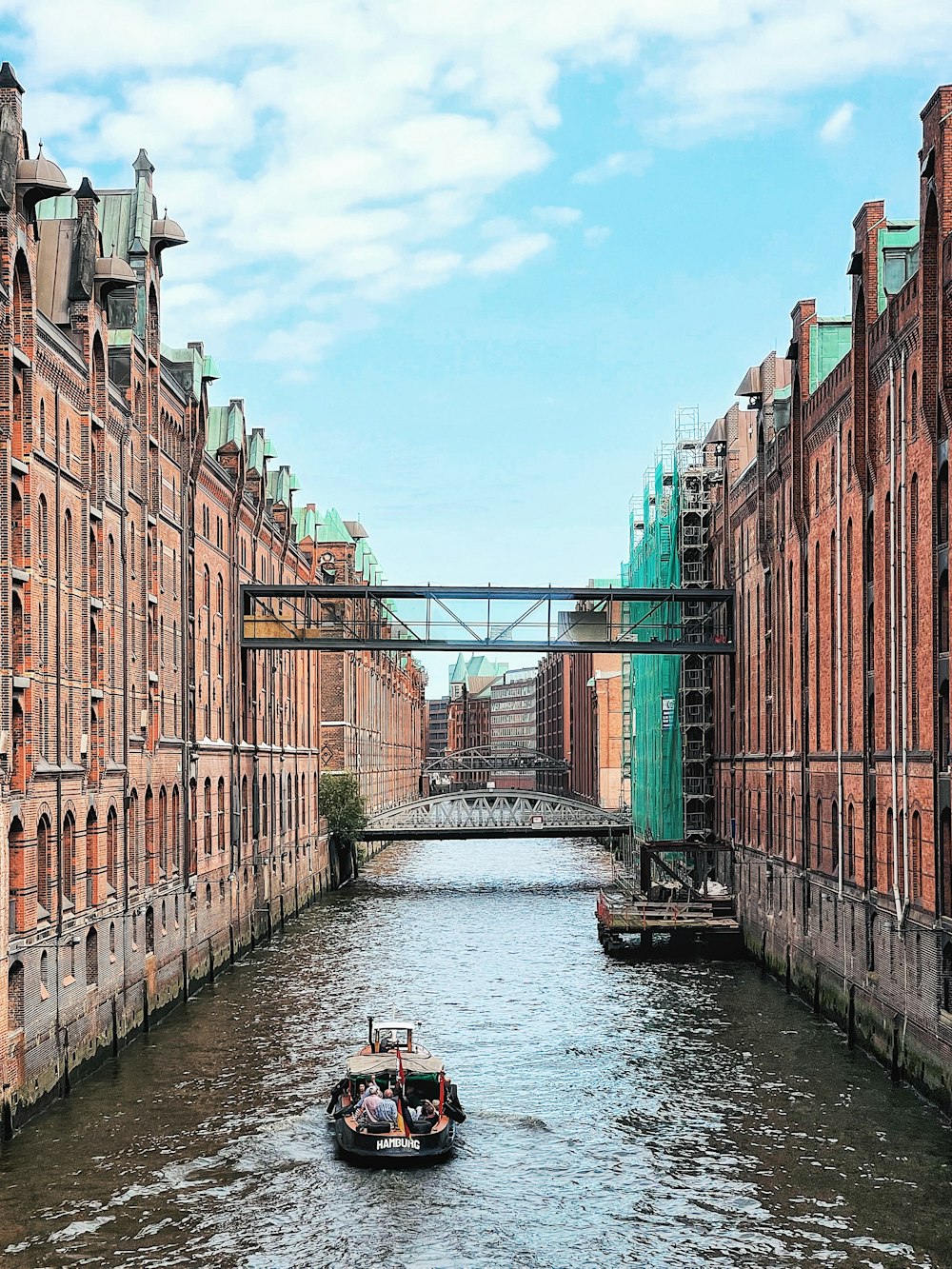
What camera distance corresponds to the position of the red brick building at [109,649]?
3028cm

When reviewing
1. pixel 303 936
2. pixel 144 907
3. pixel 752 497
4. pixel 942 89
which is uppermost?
pixel 942 89

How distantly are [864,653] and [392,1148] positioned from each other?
715 inches

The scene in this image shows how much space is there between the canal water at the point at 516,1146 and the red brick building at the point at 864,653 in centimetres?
277

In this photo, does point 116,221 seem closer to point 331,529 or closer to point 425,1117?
point 425,1117

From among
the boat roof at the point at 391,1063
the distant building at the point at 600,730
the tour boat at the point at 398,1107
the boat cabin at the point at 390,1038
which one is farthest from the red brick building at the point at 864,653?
the distant building at the point at 600,730

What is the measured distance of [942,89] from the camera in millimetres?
31266

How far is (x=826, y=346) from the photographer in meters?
47.7

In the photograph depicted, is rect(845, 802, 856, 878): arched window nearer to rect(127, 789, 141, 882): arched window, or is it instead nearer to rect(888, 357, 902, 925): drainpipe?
rect(888, 357, 902, 925): drainpipe

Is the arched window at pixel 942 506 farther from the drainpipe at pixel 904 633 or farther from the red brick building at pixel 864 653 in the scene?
the drainpipe at pixel 904 633

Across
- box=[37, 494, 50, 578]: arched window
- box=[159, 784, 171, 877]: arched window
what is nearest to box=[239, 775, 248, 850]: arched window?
box=[159, 784, 171, 877]: arched window

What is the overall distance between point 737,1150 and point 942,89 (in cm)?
2133

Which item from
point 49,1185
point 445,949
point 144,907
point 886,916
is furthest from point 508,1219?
point 445,949

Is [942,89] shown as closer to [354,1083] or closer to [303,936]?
[354,1083]

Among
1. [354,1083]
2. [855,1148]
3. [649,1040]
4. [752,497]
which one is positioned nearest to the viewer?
[855,1148]
